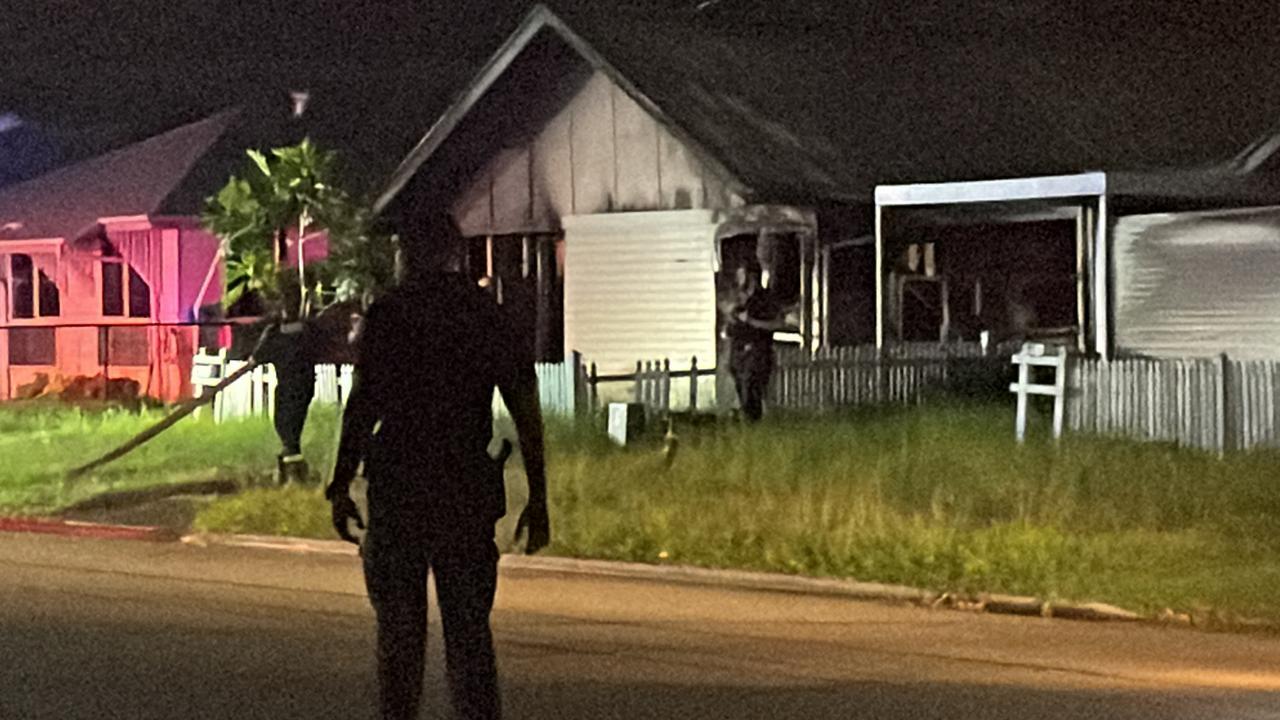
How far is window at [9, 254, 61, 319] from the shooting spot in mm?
30891

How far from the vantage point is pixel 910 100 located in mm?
25359

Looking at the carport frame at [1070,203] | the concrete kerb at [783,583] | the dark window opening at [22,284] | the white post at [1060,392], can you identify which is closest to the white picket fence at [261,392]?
the carport frame at [1070,203]

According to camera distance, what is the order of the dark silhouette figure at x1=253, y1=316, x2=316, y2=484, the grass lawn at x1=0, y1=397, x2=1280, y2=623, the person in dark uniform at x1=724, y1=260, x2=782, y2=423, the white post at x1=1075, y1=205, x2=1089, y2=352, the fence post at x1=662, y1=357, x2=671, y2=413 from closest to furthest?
the grass lawn at x1=0, y1=397, x2=1280, y2=623, the dark silhouette figure at x1=253, y1=316, x2=316, y2=484, the fence post at x1=662, y1=357, x2=671, y2=413, the person in dark uniform at x1=724, y1=260, x2=782, y2=423, the white post at x1=1075, y1=205, x2=1089, y2=352

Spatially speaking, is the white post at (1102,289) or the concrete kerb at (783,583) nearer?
the concrete kerb at (783,583)

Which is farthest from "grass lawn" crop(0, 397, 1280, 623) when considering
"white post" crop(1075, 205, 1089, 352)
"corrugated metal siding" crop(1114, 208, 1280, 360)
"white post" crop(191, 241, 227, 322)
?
"white post" crop(191, 241, 227, 322)

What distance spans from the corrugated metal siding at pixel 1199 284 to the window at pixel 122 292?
15861mm

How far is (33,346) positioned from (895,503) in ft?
65.0

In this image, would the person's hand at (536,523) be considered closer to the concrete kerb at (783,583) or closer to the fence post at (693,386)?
the concrete kerb at (783,583)

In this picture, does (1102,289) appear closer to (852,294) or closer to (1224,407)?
(1224,407)

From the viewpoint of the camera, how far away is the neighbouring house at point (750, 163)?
22.8m

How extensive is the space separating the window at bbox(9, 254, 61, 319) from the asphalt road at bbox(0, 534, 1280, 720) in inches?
745

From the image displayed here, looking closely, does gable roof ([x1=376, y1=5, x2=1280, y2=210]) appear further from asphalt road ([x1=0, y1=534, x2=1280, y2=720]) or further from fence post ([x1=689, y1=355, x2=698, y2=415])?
asphalt road ([x1=0, y1=534, x2=1280, y2=720])

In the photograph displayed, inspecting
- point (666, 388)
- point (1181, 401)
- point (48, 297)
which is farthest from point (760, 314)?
point (48, 297)

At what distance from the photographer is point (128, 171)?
31.2m
